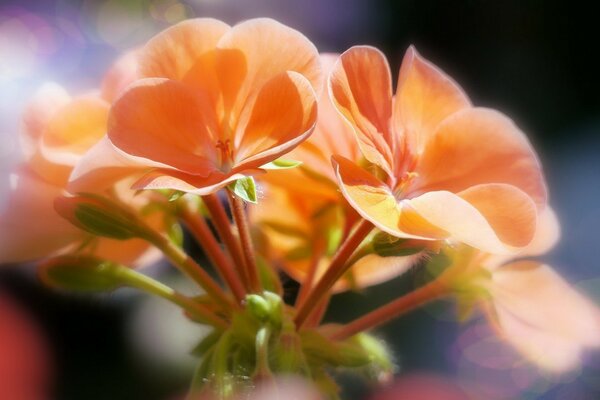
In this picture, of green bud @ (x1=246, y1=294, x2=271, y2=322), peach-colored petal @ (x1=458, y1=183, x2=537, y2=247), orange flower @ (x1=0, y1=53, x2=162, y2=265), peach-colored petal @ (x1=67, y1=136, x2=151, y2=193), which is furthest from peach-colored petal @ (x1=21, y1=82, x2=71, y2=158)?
peach-colored petal @ (x1=458, y1=183, x2=537, y2=247)

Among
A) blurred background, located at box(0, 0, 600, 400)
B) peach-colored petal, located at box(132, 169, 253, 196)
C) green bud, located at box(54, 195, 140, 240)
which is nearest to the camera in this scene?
peach-colored petal, located at box(132, 169, 253, 196)

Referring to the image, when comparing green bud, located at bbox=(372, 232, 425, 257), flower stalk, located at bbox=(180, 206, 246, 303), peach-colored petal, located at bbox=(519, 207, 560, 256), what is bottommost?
flower stalk, located at bbox=(180, 206, 246, 303)

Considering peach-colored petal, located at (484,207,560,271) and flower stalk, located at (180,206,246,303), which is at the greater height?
peach-colored petal, located at (484,207,560,271)

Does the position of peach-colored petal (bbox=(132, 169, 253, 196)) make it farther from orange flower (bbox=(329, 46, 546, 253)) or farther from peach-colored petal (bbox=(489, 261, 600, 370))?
peach-colored petal (bbox=(489, 261, 600, 370))

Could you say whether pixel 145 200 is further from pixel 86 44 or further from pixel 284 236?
pixel 86 44

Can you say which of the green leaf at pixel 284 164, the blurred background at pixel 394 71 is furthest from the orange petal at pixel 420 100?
the blurred background at pixel 394 71

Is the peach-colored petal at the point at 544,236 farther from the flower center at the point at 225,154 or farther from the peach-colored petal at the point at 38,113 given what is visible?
the peach-colored petal at the point at 38,113
